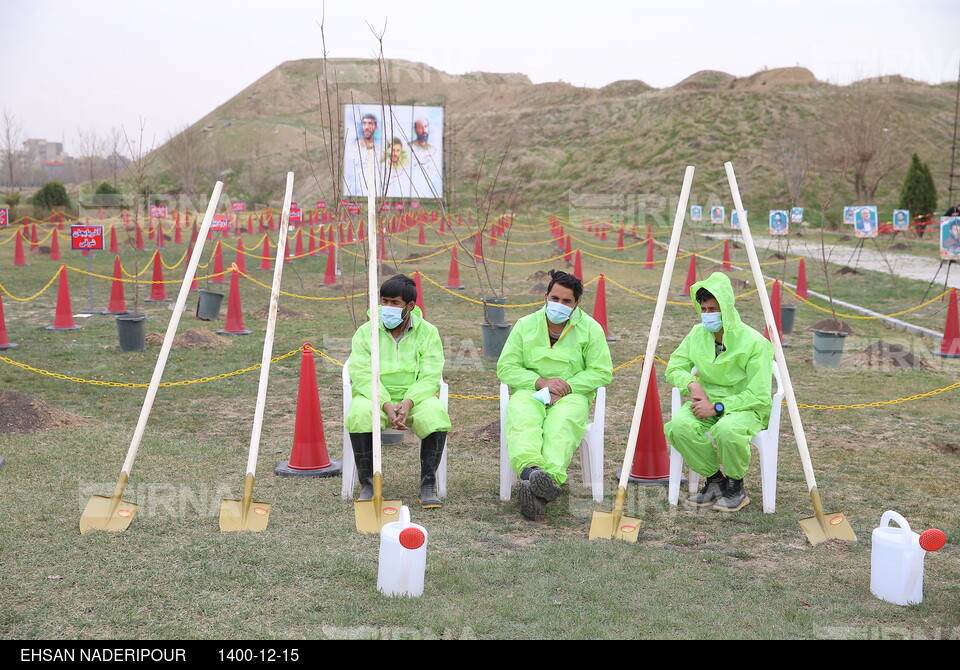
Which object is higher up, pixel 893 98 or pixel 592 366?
pixel 893 98

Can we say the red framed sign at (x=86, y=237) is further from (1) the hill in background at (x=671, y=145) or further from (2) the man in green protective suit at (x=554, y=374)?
(1) the hill in background at (x=671, y=145)

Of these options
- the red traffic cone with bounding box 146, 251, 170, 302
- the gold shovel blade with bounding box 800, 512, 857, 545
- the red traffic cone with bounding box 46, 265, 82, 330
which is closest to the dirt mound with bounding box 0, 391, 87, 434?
the red traffic cone with bounding box 46, 265, 82, 330

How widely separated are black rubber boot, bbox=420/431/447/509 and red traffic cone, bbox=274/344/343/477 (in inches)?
34.7

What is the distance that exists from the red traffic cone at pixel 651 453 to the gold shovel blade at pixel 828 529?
1195mm

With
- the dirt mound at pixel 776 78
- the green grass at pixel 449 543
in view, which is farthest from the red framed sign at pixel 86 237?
the dirt mound at pixel 776 78

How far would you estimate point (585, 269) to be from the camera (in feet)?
67.3

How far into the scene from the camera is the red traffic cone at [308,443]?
5965 millimetres

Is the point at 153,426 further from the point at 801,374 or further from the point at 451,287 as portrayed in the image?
the point at 451,287

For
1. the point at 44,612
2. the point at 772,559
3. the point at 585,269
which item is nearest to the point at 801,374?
the point at 772,559

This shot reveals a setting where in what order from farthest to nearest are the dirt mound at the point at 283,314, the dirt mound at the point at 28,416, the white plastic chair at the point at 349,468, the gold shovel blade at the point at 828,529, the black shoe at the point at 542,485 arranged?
the dirt mound at the point at 283,314, the dirt mound at the point at 28,416, the white plastic chair at the point at 349,468, the black shoe at the point at 542,485, the gold shovel blade at the point at 828,529

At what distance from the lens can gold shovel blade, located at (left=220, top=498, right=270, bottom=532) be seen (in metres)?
4.75

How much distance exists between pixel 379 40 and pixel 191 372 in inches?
147

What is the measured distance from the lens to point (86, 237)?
41.8 ft

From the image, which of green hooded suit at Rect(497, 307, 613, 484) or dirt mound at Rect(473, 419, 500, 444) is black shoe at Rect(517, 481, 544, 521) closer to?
green hooded suit at Rect(497, 307, 613, 484)
